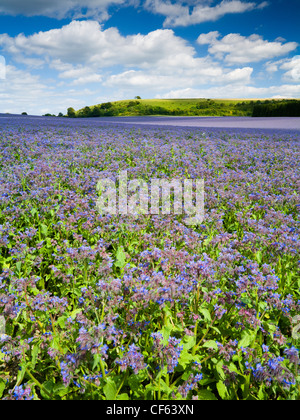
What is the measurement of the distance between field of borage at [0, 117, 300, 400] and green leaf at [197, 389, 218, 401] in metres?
0.01

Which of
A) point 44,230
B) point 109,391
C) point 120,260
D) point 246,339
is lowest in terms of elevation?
point 109,391

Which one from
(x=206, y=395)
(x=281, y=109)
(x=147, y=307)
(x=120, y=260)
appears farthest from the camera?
(x=281, y=109)

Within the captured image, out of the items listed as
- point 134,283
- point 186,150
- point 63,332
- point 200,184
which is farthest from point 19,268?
point 186,150

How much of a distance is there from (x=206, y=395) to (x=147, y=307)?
897 millimetres

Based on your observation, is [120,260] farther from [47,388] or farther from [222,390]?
[222,390]

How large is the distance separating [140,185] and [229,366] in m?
4.88

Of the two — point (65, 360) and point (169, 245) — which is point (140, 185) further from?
point (65, 360)

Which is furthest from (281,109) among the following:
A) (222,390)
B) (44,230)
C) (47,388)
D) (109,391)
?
(47,388)

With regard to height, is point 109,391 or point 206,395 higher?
point 109,391

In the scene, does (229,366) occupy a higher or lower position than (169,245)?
lower

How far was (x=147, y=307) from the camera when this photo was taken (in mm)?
2711

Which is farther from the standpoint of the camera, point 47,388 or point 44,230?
point 44,230

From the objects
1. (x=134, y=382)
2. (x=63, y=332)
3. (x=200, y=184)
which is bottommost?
(x=134, y=382)

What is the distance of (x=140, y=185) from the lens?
6.65m
